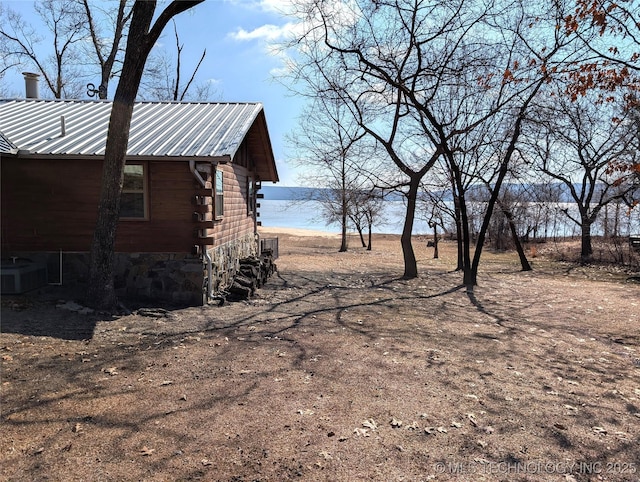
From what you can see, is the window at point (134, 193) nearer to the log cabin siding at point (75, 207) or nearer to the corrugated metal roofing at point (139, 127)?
the log cabin siding at point (75, 207)

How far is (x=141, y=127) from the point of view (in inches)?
401

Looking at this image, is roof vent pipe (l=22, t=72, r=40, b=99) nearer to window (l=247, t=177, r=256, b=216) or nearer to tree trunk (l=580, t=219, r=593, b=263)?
window (l=247, t=177, r=256, b=216)

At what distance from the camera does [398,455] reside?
3445mm

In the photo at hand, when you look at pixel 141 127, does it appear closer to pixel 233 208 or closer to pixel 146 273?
pixel 233 208

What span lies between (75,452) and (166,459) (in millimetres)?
718

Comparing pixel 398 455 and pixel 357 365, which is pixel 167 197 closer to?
pixel 357 365

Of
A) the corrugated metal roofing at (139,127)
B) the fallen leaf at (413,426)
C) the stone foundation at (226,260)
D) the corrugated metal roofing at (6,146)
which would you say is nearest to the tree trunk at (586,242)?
the stone foundation at (226,260)

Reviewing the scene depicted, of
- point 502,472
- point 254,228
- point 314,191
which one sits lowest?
point 502,472

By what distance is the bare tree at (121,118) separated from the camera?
24.2 feet

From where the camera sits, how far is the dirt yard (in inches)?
131

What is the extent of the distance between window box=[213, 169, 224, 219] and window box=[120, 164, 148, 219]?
1462 mm

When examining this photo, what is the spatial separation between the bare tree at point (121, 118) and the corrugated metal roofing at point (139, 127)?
82cm

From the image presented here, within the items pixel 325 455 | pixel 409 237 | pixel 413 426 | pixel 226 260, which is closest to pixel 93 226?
pixel 226 260

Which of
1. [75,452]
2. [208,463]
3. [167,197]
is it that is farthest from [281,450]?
[167,197]
